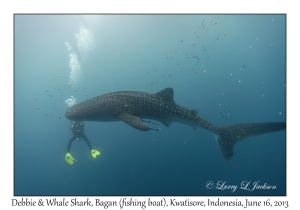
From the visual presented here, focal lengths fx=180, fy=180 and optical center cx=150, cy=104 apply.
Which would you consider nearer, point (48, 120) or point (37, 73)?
point (37, 73)

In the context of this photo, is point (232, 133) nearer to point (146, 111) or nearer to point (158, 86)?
point (146, 111)

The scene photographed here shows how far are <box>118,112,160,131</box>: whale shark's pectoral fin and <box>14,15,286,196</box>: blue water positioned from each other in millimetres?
19002

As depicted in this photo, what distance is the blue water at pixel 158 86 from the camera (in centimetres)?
2981

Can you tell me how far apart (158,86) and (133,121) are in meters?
38.5

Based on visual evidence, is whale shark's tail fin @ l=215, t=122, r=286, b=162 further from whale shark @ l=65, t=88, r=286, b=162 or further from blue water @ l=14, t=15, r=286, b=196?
blue water @ l=14, t=15, r=286, b=196

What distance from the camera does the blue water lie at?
29812 mm

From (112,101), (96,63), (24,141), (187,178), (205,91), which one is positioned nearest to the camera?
(112,101)

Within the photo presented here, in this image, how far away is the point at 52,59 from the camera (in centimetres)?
4072

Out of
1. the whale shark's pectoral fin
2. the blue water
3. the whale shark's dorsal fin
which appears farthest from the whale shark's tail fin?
the blue water

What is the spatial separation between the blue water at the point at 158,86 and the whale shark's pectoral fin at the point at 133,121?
62.3 ft

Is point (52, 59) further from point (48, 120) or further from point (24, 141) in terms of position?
point (24, 141)

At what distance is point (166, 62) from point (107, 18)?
17141mm

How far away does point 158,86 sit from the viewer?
45.2 meters
